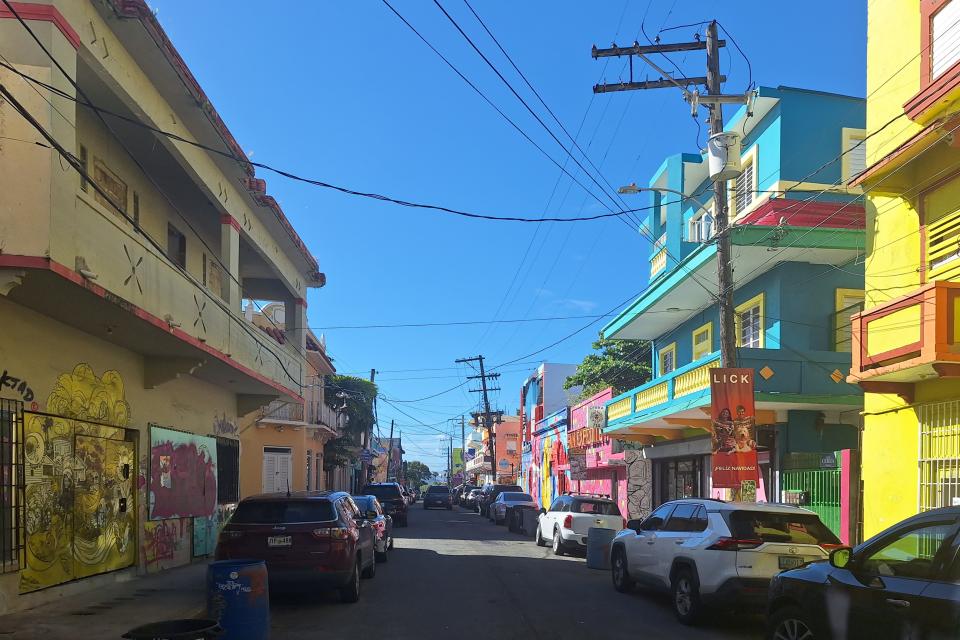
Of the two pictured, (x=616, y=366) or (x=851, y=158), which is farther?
(x=616, y=366)

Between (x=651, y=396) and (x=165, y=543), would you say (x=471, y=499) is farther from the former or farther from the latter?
(x=165, y=543)

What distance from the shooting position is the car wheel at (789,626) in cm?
684

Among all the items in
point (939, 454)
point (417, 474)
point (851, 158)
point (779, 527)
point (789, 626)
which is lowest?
point (417, 474)

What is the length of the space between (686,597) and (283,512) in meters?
5.35

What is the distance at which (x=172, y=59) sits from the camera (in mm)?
11766

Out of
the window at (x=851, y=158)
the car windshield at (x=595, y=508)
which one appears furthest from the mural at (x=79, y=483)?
the window at (x=851, y=158)

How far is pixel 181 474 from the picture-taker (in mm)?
16453

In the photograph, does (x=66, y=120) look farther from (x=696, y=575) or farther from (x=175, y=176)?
(x=696, y=575)

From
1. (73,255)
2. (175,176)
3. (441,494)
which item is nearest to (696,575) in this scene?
(73,255)

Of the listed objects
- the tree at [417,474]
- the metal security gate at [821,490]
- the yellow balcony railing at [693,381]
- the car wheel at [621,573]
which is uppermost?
the yellow balcony railing at [693,381]

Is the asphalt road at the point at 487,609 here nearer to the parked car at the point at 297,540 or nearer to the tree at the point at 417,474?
the parked car at the point at 297,540

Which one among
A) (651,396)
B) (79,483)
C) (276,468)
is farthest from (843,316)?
(276,468)

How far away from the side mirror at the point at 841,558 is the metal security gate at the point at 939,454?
18.7ft

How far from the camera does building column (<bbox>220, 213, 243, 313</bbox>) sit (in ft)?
52.3
